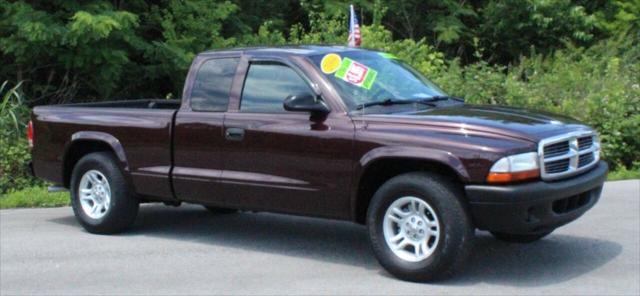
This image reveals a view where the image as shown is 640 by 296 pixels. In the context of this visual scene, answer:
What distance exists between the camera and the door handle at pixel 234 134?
289 inches

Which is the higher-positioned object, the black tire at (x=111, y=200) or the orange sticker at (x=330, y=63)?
the orange sticker at (x=330, y=63)

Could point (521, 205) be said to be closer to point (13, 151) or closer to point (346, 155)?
point (346, 155)

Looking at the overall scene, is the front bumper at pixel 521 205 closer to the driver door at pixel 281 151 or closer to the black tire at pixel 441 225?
the black tire at pixel 441 225

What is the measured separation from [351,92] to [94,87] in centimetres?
957

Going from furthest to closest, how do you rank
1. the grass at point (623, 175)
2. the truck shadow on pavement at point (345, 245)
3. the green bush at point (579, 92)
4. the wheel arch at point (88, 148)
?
the green bush at point (579, 92) → the grass at point (623, 175) → the wheel arch at point (88, 148) → the truck shadow on pavement at point (345, 245)

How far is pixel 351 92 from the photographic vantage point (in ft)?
23.1

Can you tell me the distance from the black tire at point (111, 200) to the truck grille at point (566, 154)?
4.00 m

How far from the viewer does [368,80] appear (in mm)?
7172

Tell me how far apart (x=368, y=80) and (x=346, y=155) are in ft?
2.60

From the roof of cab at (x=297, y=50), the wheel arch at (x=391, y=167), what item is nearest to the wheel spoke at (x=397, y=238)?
the wheel arch at (x=391, y=167)

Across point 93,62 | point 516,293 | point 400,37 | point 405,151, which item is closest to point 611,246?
point 516,293

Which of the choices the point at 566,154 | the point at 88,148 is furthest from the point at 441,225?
the point at 88,148

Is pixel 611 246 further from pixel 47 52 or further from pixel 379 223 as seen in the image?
pixel 47 52

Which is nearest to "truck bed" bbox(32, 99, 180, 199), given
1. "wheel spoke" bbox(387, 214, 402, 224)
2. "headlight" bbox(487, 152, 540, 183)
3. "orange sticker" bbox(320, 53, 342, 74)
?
"orange sticker" bbox(320, 53, 342, 74)
